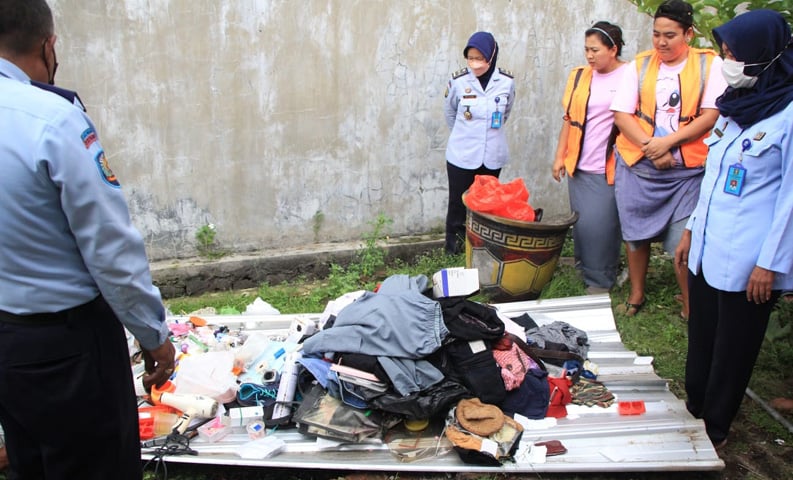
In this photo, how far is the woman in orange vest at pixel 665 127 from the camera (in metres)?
4.02

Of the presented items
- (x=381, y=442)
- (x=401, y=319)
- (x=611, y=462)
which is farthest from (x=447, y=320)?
(x=611, y=462)

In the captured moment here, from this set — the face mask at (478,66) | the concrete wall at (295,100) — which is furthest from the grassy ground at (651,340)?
the face mask at (478,66)

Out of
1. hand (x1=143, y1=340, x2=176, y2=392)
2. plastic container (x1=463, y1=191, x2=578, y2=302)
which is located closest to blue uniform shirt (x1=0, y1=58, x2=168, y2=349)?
hand (x1=143, y1=340, x2=176, y2=392)

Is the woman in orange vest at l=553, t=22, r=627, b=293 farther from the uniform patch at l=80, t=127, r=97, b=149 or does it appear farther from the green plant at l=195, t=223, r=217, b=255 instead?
the uniform patch at l=80, t=127, r=97, b=149

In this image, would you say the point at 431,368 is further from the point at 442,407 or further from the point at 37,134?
the point at 37,134

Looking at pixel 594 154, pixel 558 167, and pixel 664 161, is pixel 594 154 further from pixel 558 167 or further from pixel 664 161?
pixel 664 161

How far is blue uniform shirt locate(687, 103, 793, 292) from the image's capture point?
255 cm

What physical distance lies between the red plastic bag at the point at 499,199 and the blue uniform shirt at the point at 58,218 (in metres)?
3.06

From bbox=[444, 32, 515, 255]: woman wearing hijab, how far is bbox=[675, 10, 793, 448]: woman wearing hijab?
237 cm

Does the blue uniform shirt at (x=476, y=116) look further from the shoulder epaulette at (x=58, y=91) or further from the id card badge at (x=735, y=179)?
the shoulder epaulette at (x=58, y=91)

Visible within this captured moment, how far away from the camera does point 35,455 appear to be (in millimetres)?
2080

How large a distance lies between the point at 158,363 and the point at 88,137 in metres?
0.83

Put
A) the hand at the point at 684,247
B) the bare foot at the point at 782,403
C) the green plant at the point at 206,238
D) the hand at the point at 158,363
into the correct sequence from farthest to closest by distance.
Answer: the green plant at the point at 206,238 < the bare foot at the point at 782,403 < the hand at the point at 684,247 < the hand at the point at 158,363

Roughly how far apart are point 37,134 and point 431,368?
2.17 m
